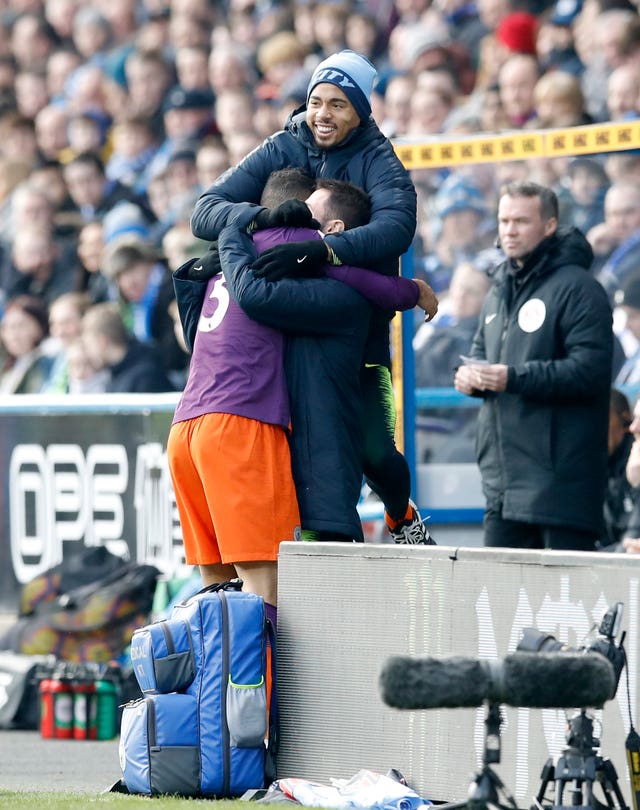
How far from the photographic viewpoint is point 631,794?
4.18 m

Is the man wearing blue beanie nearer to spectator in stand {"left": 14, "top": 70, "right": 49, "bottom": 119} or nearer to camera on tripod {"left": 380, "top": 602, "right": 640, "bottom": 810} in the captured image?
camera on tripod {"left": 380, "top": 602, "right": 640, "bottom": 810}

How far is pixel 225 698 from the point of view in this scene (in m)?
4.85

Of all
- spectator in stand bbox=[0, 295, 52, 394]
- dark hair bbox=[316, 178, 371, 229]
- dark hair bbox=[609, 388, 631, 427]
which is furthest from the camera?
spectator in stand bbox=[0, 295, 52, 394]

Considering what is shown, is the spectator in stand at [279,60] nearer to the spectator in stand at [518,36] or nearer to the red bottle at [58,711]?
the spectator in stand at [518,36]

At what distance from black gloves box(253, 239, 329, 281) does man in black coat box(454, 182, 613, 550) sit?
4.50ft

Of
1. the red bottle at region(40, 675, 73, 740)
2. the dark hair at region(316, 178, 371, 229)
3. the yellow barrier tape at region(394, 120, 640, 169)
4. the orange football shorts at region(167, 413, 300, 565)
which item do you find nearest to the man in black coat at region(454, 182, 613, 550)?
the dark hair at region(316, 178, 371, 229)

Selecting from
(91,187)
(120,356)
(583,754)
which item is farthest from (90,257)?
(583,754)

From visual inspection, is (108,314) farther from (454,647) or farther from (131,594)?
(454,647)

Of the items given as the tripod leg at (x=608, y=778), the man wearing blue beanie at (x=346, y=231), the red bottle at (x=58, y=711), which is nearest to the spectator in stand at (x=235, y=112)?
the red bottle at (x=58, y=711)

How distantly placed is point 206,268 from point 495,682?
2.48 meters

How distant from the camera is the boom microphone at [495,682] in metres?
3.21

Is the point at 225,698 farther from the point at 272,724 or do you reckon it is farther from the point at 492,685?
the point at 492,685

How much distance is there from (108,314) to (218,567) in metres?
5.41

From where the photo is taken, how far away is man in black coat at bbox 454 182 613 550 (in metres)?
6.28
